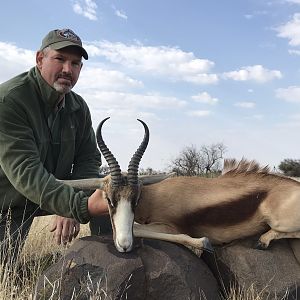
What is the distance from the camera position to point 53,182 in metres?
4.56

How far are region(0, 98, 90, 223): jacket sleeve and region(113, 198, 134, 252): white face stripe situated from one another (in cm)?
35

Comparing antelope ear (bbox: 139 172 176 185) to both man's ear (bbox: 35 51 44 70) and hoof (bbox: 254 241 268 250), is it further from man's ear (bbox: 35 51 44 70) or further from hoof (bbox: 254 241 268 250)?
man's ear (bbox: 35 51 44 70)

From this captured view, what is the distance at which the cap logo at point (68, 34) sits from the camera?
17.6ft

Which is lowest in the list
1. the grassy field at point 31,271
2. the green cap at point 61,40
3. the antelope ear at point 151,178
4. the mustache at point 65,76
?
the grassy field at point 31,271

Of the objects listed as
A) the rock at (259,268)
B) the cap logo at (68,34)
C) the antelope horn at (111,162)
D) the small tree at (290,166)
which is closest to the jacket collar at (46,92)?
the cap logo at (68,34)

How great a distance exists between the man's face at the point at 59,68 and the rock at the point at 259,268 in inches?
91.1

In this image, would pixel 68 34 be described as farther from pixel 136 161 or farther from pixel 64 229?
pixel 64 229

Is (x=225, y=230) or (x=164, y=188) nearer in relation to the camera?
(x=225, y=230)

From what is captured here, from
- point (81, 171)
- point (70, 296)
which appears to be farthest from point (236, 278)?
point (81, 171)

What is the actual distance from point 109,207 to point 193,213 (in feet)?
3.42

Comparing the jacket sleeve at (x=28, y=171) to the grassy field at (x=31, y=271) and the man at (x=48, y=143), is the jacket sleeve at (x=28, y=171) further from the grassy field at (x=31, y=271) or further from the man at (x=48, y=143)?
the grassy field at (x=31, y=271)

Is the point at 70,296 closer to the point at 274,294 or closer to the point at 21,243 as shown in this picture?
the point at 21,243

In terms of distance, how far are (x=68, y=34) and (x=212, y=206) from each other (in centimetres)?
236

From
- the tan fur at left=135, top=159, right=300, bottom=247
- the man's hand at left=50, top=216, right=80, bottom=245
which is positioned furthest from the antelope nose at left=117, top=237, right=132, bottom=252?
the man's hand at left=50, top=216, right=80, bottom=245
